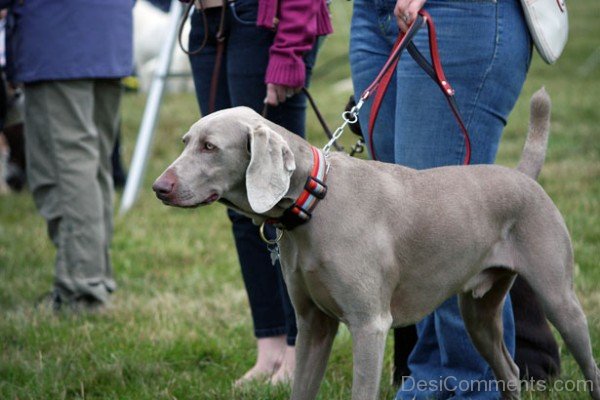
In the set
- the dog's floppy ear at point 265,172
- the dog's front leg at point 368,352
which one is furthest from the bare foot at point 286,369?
the dog's floppy ear at point 265,172

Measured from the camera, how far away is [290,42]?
3.49 meters

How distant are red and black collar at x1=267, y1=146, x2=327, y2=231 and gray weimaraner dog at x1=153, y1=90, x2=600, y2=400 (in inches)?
0.8

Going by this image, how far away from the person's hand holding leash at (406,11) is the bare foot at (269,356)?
1.58m

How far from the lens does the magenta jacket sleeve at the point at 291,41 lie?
138 inches

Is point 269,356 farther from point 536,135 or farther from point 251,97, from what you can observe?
point 536,135

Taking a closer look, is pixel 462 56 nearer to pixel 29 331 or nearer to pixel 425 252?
pixel 425 252

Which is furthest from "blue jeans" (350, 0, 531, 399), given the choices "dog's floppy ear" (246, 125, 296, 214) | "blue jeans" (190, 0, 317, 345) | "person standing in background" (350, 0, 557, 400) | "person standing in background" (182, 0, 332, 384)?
"dog's floppy ear" (246, 125, 296, 214)

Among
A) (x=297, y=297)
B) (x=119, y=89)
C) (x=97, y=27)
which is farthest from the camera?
(x=119, y=89)

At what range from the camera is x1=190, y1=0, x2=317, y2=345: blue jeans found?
3729 mm

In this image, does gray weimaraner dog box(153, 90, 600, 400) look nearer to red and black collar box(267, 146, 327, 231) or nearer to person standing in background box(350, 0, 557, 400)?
red and black collar box(267, 146, 327, 231)

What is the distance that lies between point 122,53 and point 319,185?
99.7 inches

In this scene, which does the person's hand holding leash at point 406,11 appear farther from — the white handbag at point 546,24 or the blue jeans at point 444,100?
the white handbag at point 546,24

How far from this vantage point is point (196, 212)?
289 inches

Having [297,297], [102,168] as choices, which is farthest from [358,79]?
[102,168]
